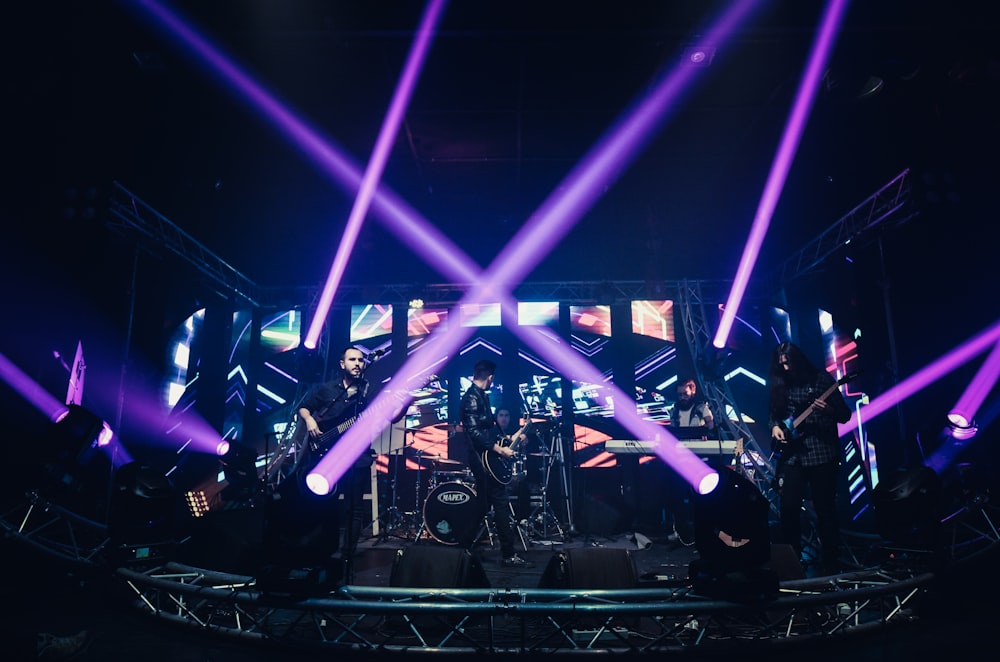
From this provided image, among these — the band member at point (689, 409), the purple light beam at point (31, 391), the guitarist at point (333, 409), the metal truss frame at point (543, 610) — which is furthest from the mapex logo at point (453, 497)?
the purple light beam at point (31, 391)

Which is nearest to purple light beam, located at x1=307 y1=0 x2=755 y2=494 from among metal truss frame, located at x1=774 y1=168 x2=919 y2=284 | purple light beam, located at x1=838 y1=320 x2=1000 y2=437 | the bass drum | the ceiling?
the ceiling

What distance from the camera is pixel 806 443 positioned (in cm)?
421

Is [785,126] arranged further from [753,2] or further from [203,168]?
[203,168]

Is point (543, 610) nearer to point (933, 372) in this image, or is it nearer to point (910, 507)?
point (910, 507)

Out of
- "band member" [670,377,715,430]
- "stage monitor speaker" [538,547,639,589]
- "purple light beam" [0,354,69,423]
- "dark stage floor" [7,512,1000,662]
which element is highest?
"band member" [670,377,715,430]

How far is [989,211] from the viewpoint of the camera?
539 cm

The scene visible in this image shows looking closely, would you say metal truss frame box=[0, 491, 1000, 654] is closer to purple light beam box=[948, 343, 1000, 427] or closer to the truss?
purple light beam box=[948, 343, 1000, 427]

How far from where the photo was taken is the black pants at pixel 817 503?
4.04 m

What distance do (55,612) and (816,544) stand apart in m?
7.08

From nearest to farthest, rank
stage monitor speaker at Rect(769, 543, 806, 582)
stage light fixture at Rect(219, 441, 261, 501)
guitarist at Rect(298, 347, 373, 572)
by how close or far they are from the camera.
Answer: stage monitor speaker at Rect(769, 543, 806, 582) → guitarist at Rect(298, 347, 373, 572) → stage light fixture at Rect(219, 441, 261, 501)

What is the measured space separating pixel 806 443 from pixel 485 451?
2.99m

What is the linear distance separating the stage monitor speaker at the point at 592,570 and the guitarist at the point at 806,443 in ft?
5.58

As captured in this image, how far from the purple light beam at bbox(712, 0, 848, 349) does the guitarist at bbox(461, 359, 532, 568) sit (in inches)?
177

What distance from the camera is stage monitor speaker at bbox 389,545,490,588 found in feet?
10.5
